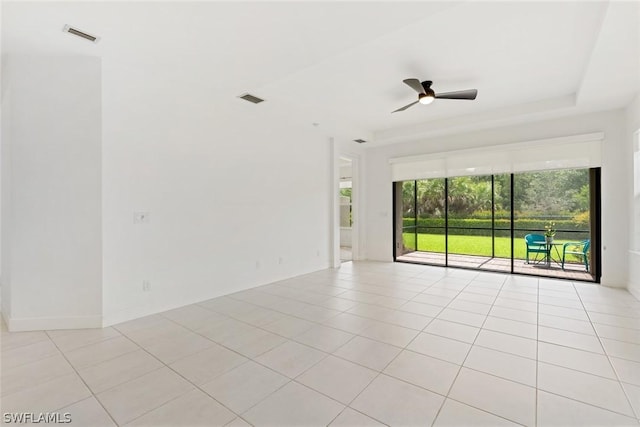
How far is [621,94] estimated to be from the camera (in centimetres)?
409

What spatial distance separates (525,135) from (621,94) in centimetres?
139

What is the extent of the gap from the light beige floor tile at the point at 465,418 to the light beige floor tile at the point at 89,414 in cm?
193

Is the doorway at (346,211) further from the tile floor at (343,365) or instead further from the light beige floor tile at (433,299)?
the tile floor at (343,365)

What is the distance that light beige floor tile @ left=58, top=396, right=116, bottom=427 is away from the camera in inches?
67.7

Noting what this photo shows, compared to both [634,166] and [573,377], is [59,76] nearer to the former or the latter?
[573,377]

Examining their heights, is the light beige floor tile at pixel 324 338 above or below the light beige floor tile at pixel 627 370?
below

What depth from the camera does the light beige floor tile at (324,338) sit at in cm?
268

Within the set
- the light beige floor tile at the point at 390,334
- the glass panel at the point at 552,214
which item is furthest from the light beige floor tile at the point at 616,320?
the glass panel at the point at 552,214

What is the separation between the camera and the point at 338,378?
7.11ft

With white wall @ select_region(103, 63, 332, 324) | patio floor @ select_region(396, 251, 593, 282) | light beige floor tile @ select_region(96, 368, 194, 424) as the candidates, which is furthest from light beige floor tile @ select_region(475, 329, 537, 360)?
patio floor @ select_region(396, 251, 593, 282)

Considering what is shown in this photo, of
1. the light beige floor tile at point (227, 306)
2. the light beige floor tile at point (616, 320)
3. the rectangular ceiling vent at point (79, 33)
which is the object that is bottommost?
the light beige floor tile at point (227, 306)

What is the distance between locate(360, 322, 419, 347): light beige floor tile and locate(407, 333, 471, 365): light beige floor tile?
0.26ft

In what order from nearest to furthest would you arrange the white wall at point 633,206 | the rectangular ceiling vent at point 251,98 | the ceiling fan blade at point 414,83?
the ceiling fan blade at point 414,83, the white wall at point 633,206, the rectangular ceiling vent at point 251,98

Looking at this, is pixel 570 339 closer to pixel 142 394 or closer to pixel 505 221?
pixel 142 394
